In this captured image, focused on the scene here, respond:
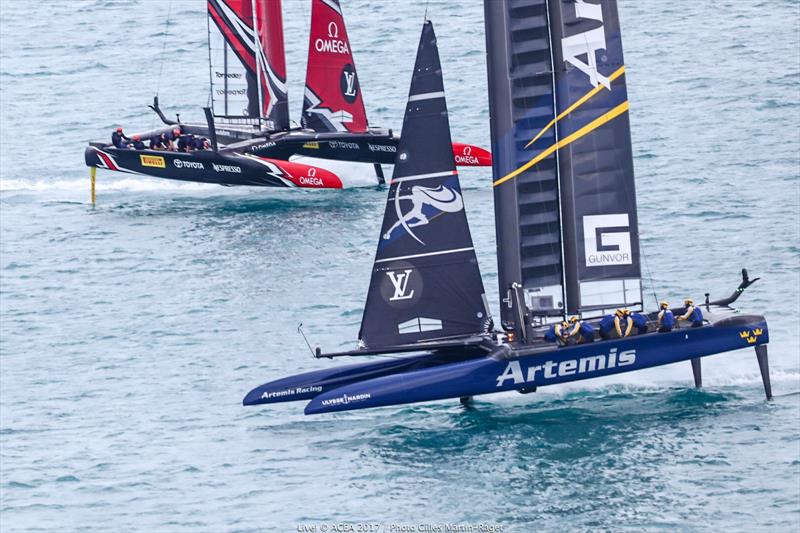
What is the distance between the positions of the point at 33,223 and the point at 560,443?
26.8 meters

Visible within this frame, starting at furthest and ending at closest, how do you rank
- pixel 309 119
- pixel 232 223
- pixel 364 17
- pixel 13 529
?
pixel 364 17
pixel 309 119
pixel 232 223
pixel 13 529

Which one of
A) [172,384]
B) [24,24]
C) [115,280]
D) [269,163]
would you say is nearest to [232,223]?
[269,163]

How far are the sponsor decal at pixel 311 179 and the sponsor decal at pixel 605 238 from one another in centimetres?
2132

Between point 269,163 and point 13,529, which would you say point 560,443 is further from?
point 269,163

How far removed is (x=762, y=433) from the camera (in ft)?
119

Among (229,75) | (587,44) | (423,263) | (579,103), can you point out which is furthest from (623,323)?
(229,75)

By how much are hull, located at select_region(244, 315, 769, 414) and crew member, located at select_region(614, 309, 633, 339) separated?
6.3 inches

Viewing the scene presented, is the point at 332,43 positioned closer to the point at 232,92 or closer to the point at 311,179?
the point at 232,92

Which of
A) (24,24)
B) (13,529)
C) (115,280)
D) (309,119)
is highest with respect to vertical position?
(24,24)

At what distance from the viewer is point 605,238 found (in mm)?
37875

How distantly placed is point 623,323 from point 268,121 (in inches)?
1056

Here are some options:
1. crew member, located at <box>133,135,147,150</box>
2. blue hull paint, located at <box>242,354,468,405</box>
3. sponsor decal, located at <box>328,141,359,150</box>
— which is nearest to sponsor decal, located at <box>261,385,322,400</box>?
blue hull paint, located at <box>242,354,468,405</box>

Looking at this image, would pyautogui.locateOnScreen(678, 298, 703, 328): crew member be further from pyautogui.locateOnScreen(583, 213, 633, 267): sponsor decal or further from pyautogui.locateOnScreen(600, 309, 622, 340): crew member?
pyautogui.locateOnScreen(583, 213, 633, 267): sponsor decal

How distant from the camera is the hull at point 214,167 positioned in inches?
2267
